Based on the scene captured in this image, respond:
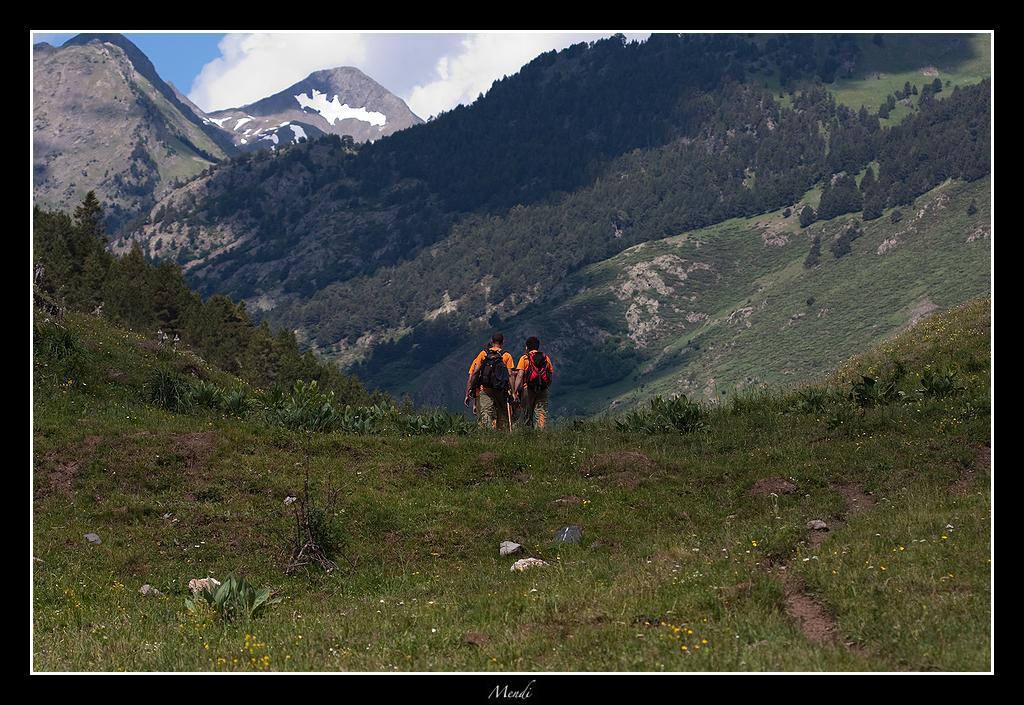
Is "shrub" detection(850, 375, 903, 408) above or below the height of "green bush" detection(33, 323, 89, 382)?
below

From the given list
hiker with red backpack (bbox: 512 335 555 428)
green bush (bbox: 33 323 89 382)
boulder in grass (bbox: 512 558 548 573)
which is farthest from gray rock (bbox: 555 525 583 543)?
green bush (bbox: 33 323 89 382)

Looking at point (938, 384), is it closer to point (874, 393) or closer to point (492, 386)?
point (874, 393)

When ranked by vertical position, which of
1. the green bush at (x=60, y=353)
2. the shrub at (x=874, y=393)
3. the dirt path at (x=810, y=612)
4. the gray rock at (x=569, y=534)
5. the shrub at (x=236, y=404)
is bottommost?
the dirt path at (x=810, y=612)

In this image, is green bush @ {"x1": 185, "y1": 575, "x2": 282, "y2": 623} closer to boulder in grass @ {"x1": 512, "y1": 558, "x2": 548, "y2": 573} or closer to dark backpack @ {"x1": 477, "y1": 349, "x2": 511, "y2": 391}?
boulder in grass @ {"x1": 512, "y1": 558, "x2": 548, "y2": 573}

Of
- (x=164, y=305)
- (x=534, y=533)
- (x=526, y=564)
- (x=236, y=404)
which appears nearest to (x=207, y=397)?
(x=236, y=404)

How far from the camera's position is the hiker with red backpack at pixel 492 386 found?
2431 centimetres

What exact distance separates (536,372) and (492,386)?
1303mm

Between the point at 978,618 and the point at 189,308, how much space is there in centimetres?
8568

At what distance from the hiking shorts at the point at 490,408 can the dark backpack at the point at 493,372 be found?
29 centimetres

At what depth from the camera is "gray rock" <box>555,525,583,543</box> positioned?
1627 cm

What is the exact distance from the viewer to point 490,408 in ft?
81.6

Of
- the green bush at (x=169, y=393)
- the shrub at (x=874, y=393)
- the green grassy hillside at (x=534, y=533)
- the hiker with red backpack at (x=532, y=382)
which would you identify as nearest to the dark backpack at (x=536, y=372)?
the hiker with red backpack at (x=532, y=382)

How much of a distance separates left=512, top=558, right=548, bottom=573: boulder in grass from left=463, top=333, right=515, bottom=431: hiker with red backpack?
903 centimetres

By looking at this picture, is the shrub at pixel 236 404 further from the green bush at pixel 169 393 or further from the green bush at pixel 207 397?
the green bush at pixel 169 393
